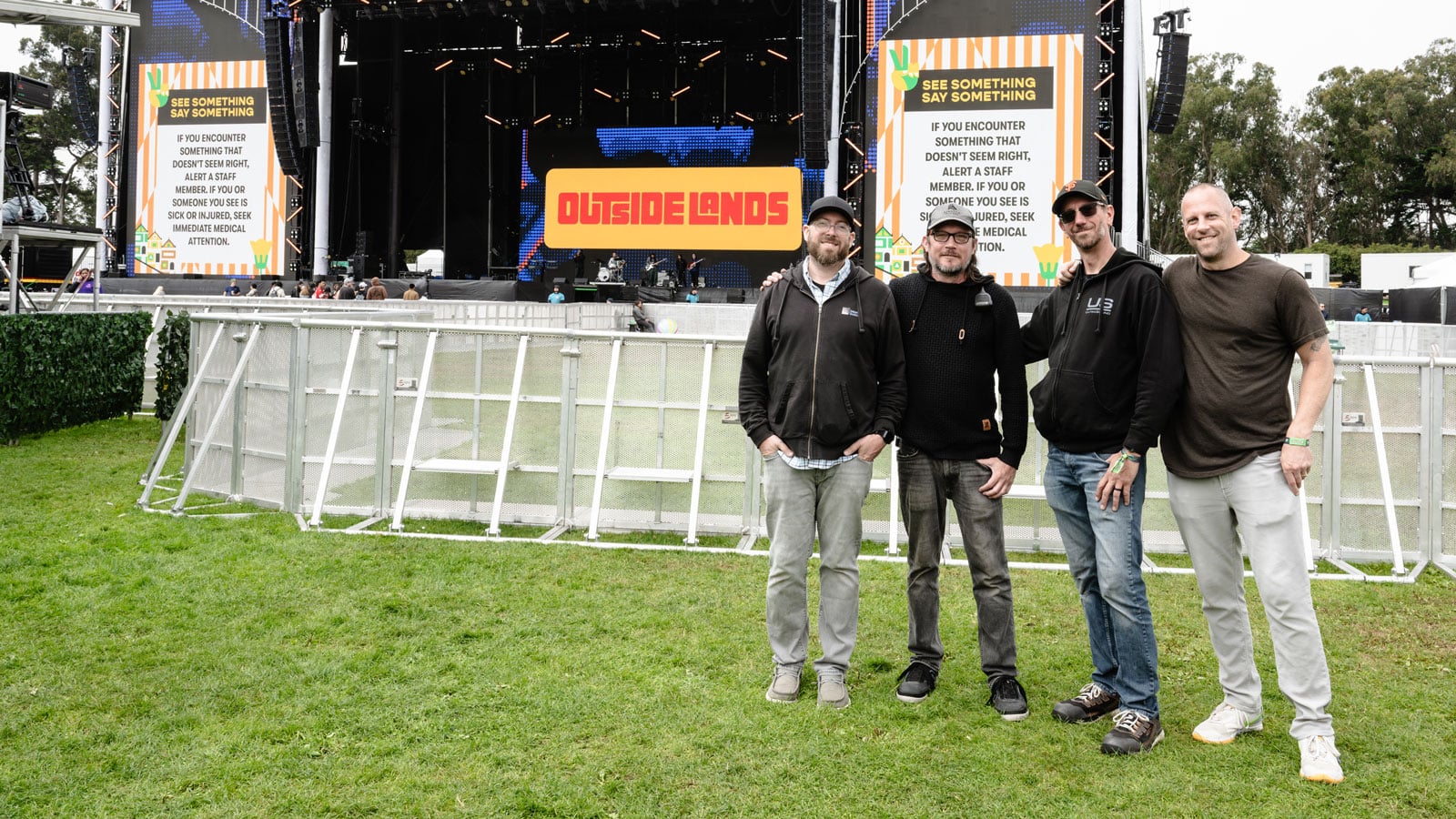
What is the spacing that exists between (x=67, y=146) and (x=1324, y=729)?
51.9m

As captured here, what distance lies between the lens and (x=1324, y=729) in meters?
3.18

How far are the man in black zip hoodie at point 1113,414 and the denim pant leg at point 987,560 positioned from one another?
0.83ft

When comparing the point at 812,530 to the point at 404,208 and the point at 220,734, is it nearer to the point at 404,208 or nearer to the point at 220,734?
the point at 220,734

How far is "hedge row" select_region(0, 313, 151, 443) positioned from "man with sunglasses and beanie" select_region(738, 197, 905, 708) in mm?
8722

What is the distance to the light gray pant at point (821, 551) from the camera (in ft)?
12.3

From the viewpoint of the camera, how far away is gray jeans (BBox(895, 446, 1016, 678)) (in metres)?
3.69

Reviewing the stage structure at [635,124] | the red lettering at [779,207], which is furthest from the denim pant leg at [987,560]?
the red lettering at [779,207]

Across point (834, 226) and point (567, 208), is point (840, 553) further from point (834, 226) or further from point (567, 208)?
point (567, 208)

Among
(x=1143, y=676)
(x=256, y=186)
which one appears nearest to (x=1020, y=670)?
(x=1143, y=676)

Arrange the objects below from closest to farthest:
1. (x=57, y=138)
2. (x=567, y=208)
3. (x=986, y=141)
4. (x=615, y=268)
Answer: (x=986, y=141) < (x=567, y=208) < (x=615, y=268) < (x=57, y=138)

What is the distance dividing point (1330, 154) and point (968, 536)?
50920mm

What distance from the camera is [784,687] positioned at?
3.73m

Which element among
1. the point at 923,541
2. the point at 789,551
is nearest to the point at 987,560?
the point at 923,541

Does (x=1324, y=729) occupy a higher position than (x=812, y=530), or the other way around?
(x=812, y=530)
